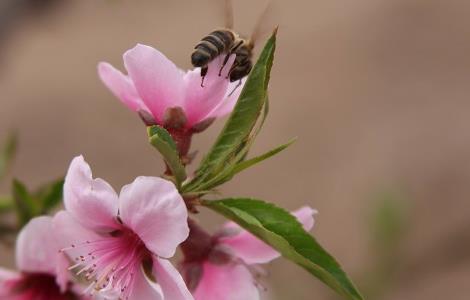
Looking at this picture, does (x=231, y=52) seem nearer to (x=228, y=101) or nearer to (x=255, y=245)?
(x=228, y=101)

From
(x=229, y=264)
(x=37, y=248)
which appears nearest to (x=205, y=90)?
(x=229, y=264)

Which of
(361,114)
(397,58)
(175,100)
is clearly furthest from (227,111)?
(397,58)

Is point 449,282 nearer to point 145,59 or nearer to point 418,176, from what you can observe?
point 418,176

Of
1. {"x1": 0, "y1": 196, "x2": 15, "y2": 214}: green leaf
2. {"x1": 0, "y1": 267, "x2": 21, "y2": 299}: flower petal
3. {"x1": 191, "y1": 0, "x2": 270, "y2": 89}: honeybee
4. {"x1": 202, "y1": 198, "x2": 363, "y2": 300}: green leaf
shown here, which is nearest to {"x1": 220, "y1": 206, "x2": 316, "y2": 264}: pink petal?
{"x1": 202, "y1": 198, "x2": 363, "y2": 300}: green leaf

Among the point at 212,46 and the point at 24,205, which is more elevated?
the point at 212,46

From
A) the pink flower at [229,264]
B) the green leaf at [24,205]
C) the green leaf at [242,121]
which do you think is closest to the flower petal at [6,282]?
the green leaf at [24,205]

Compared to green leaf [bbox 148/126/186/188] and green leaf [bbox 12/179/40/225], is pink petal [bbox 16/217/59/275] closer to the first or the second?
green leaf [bbox 12/179/40/225]

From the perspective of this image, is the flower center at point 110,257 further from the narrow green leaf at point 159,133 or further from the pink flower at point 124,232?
the narrow green leaf at point 159,133
